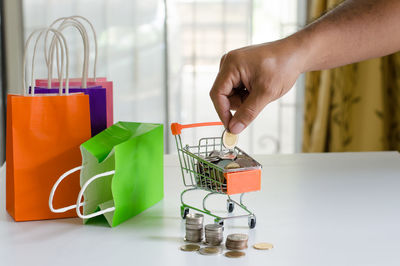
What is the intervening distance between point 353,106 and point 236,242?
212 cm

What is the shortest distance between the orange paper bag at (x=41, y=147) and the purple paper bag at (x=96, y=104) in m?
0.04

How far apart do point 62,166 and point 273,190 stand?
52 centimetres

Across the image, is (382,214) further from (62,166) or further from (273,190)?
(62,166)

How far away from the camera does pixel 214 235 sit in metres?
1.02

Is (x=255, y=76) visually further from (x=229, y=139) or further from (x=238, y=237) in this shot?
(x=238, y=237)

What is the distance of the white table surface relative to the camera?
964 mm

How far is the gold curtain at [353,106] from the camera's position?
287 cm

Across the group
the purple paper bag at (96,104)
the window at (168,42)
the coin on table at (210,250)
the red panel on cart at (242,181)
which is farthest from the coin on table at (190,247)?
the window at (168,42)

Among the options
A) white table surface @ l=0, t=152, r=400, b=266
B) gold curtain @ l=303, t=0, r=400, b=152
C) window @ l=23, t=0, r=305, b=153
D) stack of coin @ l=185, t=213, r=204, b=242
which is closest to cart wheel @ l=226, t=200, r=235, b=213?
white table surface @ l=0, t=152, r=400, b=266

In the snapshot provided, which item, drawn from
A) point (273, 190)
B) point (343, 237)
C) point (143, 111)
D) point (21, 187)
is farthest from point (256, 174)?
point (143, 111)

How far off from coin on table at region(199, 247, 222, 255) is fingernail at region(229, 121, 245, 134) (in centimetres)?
26

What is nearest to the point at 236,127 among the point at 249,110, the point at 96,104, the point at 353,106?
the point at 249,110

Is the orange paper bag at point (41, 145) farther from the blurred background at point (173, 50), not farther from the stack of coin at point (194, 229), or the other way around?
the blurred background at point (173, 50)

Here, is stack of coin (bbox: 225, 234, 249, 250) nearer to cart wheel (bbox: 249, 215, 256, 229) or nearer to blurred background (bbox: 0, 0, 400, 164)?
cart wheel (bbox: 249, 215, 256, 229)
